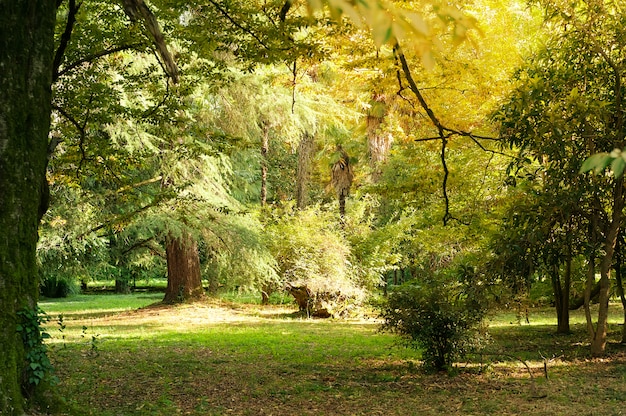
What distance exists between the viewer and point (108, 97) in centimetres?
835

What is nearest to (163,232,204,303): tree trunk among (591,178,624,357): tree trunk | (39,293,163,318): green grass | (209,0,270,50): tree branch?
(39,293,163,318): green grass

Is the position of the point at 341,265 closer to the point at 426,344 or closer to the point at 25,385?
the point at 426,344

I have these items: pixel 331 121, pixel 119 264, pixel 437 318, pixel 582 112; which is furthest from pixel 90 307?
pixel 582 112

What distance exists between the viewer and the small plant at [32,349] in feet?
15.9

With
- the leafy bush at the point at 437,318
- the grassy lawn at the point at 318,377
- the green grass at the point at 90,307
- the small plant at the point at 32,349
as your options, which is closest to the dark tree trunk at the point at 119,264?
the green grass at the point at 90,307

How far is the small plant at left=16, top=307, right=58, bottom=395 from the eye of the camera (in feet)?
15.9

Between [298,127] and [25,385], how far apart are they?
1285 cm

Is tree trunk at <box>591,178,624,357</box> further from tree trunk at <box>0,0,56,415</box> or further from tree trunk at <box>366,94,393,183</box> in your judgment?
tree trunk at <box>366,94,393,183</box>

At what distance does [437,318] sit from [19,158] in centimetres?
510

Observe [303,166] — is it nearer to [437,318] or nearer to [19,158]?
[437,318]

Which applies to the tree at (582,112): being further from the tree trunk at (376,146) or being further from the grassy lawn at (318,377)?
the tree trunk at (376,146)

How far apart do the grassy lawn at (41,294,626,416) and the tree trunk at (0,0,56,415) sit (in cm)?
104

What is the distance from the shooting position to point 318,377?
26.4 ft

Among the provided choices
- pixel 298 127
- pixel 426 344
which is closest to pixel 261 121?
pixel 298 127
